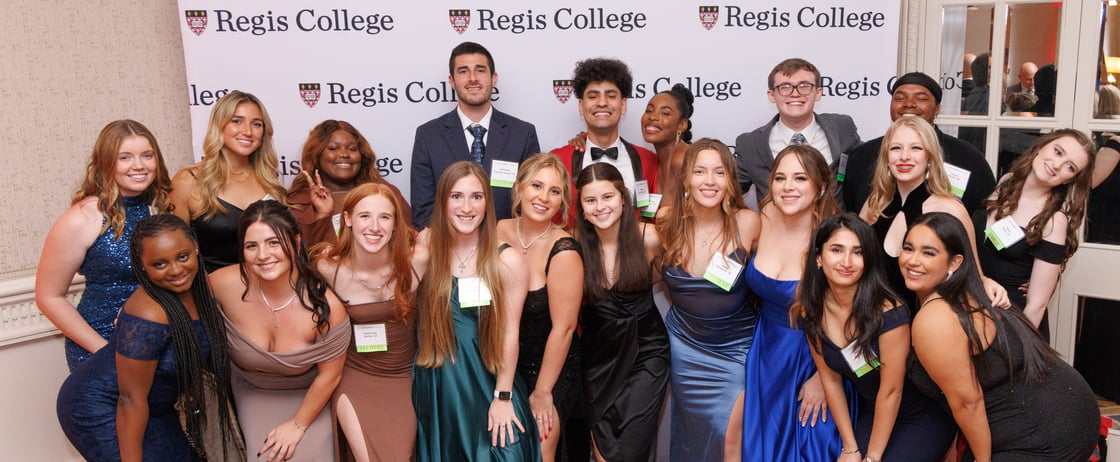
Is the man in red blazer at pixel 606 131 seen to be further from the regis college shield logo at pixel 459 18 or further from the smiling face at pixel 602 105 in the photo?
the regis college shield logo at pixel 459 18

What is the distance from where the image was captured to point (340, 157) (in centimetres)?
356

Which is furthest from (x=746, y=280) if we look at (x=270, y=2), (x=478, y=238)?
(x=270, y=2)

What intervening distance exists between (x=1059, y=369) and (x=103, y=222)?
3222mm

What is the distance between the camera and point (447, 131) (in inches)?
150

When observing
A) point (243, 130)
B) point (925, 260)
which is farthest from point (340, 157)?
point (925, 260)

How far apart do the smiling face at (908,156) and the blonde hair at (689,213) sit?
0.58 meters

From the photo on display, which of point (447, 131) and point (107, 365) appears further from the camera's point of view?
point (447, 131)

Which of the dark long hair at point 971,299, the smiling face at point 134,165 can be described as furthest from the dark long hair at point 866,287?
the smiling face at point 134,165

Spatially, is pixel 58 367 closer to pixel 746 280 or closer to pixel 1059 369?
pixel 746 280

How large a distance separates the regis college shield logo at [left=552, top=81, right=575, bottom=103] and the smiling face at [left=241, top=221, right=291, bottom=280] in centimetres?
186

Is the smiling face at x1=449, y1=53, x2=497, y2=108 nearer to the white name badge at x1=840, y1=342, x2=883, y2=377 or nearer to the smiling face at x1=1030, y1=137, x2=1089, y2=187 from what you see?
the white name badge at x1=840, y1=342, x2=883, y2=377

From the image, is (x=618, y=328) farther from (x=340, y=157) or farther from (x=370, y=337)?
(x=340, y=157)

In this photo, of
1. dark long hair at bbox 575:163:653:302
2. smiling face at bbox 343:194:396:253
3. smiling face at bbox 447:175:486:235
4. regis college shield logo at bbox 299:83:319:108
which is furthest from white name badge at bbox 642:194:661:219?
regis college shield logo at bbox 299:83:319:108

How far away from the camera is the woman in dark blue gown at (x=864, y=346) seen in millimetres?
2572
